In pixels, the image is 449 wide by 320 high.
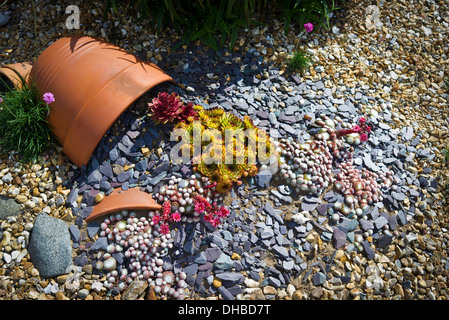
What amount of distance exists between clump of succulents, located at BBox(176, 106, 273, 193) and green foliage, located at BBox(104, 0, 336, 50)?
892 mm

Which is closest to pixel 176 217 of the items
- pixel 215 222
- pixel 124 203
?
pixel 215 222

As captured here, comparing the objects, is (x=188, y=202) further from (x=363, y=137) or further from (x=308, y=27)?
(x=308, y=27)

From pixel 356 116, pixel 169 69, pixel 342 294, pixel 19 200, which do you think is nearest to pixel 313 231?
pixel 342 294

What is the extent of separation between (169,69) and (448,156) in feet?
9.01

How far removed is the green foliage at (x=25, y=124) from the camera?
2.58 m

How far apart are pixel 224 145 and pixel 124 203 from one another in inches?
34.7

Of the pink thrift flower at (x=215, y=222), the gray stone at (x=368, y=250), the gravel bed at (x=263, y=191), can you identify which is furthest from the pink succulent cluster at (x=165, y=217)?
the gray stone at (x=368, y=250)

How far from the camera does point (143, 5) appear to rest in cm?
311

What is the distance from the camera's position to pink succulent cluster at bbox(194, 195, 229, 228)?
7.75ft

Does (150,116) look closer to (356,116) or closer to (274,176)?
(274,176)

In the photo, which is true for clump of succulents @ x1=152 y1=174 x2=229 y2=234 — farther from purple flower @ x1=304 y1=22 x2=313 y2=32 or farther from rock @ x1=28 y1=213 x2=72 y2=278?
purple flower @ x1=304 y1=22 x2=313 y2=32

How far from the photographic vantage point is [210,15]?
3068 mm

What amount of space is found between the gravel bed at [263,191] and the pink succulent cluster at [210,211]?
8 cm

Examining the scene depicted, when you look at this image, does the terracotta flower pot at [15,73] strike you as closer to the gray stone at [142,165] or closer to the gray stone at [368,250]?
the gray stone at [142,165]
